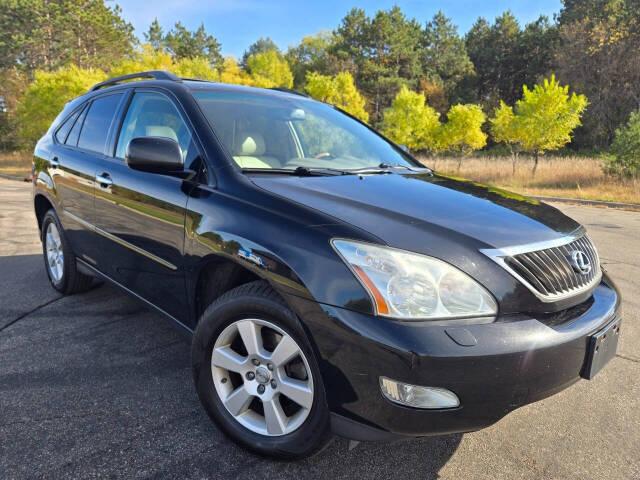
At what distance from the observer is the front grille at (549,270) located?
1740 mm

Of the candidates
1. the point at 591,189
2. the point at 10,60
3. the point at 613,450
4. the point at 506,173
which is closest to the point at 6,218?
the point at 613,450

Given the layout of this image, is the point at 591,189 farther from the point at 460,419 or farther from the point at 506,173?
the point at 460,419

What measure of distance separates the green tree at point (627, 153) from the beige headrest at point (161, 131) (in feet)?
58.4

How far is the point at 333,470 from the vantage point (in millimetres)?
1955

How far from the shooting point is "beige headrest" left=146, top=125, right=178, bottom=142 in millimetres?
2672

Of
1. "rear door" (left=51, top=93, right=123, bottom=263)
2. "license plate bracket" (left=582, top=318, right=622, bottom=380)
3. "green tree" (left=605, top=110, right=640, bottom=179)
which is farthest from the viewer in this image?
"green tree" (left=605, top=110, right=640, bottom=179)

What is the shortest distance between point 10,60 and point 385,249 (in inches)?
1951

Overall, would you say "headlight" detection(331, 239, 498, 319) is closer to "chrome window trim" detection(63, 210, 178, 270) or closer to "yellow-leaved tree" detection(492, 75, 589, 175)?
"chrome window trim" detection(63, 210, 178, 270)

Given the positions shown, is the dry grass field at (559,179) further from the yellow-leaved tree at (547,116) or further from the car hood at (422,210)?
the car hood at (422,210)

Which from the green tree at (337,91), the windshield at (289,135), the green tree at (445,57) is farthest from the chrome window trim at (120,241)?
the green tree at (445,57)

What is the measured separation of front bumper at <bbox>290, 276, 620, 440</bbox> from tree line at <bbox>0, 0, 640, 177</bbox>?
22.1 m

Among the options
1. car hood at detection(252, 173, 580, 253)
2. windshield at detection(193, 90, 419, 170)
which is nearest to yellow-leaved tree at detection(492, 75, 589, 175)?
windshield at detection(193, 90, 419, 170)

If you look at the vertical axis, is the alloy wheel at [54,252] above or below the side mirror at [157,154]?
below

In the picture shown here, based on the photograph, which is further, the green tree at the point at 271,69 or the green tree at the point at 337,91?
the green tree at the point at 271,69
